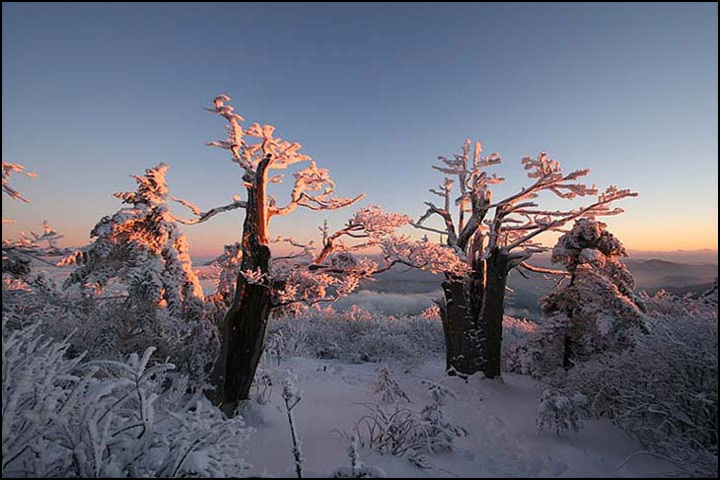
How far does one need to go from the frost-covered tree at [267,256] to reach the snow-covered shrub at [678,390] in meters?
5.14

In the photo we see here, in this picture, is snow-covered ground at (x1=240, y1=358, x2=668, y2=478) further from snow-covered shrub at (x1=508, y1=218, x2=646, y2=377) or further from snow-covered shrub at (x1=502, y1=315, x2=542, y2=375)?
snow-covered shrub at (x1=508, y1=218, x2=646, y2=377)

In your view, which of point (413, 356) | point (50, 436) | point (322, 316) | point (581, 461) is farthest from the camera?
point (322, 316)

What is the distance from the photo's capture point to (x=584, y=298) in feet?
31.3

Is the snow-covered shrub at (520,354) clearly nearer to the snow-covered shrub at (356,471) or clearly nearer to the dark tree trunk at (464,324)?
the dark tree trunk at (464,324)

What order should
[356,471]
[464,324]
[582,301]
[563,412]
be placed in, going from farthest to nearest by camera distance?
[464,324] → [582,301] → [563,412] → [356,471]

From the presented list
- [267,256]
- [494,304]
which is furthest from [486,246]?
[267,256]

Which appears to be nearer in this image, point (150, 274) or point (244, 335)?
point (244, 335)

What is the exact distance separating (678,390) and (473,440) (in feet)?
10.6

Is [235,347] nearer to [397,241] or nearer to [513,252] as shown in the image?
[397,241]

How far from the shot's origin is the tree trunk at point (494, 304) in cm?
1100

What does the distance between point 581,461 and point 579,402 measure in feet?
4.97

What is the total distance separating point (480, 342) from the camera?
11078 mm

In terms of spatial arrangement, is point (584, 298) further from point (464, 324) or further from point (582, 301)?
point (464, 324)

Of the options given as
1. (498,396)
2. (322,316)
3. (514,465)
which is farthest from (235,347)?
(322,316)
